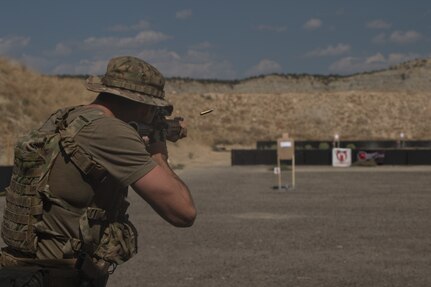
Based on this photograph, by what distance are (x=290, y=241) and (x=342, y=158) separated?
23.5 metres

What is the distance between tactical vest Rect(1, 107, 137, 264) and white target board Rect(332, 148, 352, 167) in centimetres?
3143

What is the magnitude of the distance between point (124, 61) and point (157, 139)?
1.47 feet

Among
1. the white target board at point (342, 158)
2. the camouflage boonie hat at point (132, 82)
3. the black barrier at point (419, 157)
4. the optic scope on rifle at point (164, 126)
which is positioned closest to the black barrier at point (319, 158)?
the white target board at point (342, 158)

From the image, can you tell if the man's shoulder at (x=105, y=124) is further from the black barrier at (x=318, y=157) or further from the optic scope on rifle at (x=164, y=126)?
the black barrier at (x=318, y=157)

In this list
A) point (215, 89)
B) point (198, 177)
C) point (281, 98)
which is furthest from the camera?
point (215, 89)

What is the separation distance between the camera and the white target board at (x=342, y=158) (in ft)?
111

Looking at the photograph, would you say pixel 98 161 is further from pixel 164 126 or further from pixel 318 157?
pixel 318 157

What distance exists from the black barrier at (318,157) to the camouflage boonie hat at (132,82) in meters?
31.7

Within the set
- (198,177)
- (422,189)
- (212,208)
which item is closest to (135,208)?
(212,208)

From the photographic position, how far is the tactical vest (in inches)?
118

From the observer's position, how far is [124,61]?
10.5 feet

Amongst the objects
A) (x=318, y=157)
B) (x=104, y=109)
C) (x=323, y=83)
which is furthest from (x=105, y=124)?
(x=323, y=83)

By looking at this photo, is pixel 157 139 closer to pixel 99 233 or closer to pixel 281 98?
pixel 99 233

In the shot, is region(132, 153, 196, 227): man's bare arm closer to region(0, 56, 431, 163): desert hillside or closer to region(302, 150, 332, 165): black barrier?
region(302, 150, 332, 165): black barrier
